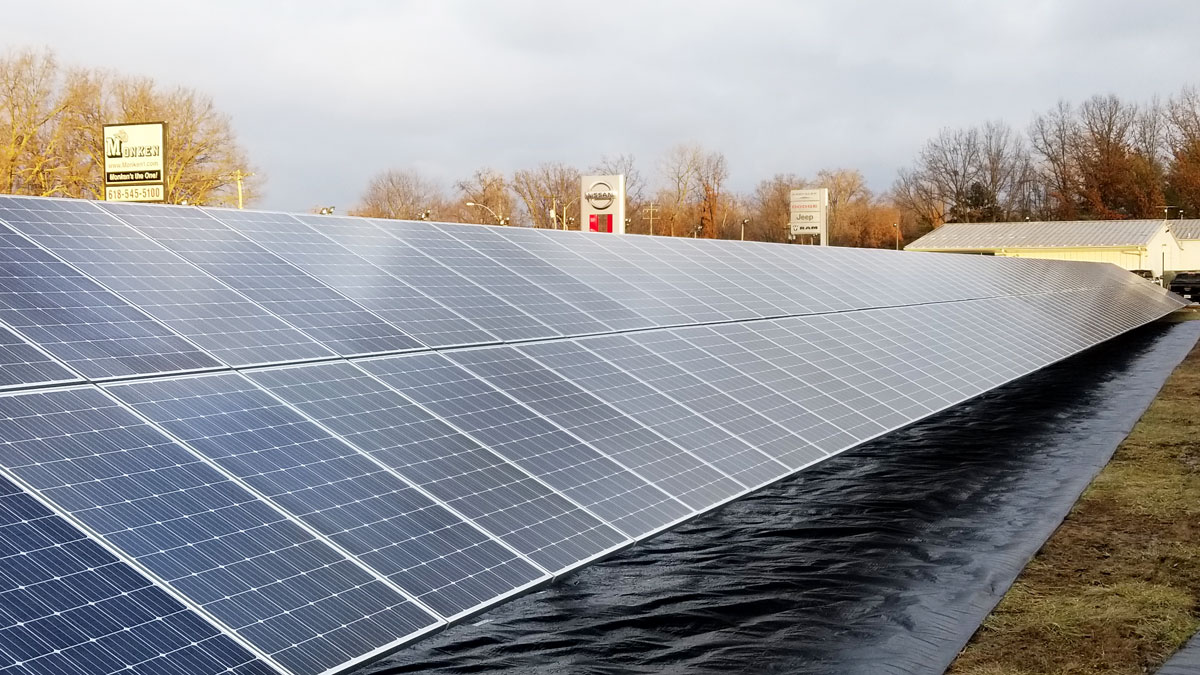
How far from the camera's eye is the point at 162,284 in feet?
35.0

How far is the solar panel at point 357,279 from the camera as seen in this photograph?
1241 centimetres

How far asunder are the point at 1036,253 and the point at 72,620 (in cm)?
9980

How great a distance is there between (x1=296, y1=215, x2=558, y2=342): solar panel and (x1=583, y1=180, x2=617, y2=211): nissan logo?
1945 inches

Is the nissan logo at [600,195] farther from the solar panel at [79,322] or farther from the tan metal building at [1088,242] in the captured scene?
the solar panel at [79,322]

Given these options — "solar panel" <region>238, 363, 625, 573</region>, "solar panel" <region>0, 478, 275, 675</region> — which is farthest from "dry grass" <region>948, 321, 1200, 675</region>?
"solar panel" <region>0, 478, 275, 675</region>

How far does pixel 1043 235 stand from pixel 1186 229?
18866mm

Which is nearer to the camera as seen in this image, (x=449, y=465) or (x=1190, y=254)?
(x=449, y=465)

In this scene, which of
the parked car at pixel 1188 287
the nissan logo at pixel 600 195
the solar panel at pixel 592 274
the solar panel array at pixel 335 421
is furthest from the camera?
the parked car at pixel 1188 287

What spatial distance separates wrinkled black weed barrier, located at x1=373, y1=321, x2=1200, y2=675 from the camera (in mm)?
8727

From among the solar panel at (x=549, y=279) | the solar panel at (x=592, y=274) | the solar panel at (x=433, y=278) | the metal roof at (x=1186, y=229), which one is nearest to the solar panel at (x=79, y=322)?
the solar panel at (x=433, y=278)

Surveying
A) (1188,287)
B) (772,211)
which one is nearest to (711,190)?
(772,211)

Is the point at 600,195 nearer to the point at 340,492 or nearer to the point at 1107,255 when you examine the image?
the point at 1107,255

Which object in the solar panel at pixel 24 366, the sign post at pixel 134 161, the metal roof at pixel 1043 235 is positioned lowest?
the solar panel at pixel 24 366

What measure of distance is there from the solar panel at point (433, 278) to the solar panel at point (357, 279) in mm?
218
